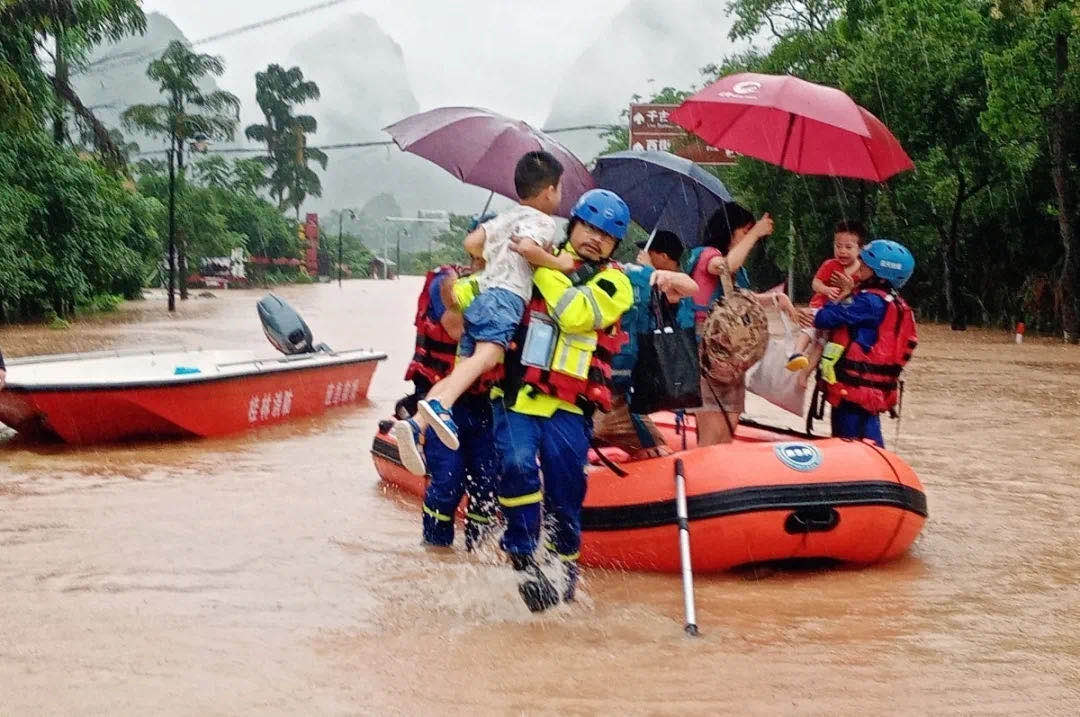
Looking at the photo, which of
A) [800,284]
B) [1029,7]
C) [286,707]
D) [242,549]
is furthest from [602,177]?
[800,284]

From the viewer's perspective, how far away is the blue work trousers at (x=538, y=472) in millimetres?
5031

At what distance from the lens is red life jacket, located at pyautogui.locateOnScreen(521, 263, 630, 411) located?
4.98 metres

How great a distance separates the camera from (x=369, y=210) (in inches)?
7854

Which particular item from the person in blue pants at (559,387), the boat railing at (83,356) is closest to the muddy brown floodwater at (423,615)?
the person in blue pants at (559,387)

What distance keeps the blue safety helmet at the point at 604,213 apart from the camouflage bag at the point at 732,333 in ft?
4.03

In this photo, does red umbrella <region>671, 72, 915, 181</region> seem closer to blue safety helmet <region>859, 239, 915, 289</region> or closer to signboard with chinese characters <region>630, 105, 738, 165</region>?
blue safety helmet <region>859, 239, 915, 289</region>

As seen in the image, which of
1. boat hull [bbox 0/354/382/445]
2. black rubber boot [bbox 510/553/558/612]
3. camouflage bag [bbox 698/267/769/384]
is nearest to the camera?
black rubber boot [bbox 510/553/558/612]

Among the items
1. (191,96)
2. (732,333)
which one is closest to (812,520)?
(732,333)

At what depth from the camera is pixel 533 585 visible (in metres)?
5.18

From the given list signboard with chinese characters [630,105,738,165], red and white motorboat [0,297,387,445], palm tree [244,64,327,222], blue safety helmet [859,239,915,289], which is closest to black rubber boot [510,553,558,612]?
blue safety helmet [859,239,915,289]

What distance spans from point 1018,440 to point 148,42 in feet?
626

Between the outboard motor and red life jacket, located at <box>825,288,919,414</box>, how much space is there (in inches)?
240

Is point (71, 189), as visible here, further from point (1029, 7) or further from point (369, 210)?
point (369, 210)

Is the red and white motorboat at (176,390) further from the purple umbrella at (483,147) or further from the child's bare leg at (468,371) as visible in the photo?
the child's bare leg at (468,371)
